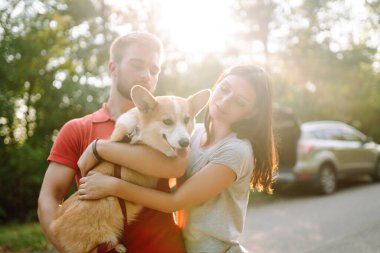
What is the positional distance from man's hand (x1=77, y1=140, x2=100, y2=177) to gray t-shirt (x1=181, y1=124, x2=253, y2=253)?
58cm

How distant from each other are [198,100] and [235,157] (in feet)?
2.78

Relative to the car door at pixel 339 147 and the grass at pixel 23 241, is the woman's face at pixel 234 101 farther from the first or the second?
the car door at pixel 339 147

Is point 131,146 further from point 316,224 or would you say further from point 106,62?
point 106,62

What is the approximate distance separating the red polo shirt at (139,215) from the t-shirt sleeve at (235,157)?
1.31 feet

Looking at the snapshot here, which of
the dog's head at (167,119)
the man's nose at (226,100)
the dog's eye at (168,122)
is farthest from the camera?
the dog's eye at (168,122)

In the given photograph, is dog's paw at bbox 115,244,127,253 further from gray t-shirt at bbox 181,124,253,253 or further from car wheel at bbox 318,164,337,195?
car wheel at bbox 318,164,337,195

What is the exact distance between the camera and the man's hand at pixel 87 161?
2.19 metres

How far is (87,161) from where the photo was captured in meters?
2.19

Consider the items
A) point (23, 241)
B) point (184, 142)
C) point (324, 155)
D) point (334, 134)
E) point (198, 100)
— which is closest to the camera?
point (184, 142)

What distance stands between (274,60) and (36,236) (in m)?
20.2

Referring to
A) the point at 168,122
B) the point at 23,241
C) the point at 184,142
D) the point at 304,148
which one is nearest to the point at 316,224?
the point at 304,148

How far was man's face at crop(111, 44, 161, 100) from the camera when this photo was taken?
249 cm

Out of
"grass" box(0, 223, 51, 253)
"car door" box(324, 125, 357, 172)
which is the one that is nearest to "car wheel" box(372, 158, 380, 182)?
"car door" box(324, 125, 357, 172)

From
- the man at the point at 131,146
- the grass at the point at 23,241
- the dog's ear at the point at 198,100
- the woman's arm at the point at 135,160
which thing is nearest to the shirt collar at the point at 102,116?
the man at the point at 131,146
